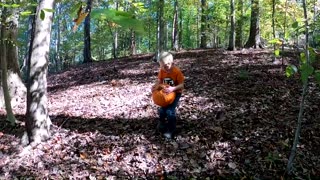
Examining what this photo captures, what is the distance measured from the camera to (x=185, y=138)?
17.8ft

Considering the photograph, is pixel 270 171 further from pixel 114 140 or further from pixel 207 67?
pixel 207 67

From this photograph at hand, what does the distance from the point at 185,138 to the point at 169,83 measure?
976 millimetres

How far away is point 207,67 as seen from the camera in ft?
34.6

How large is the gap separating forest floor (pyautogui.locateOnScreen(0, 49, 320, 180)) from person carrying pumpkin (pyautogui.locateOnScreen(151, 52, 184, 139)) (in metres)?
0.23

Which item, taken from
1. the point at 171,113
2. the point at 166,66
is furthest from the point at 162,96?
the point at 166,66

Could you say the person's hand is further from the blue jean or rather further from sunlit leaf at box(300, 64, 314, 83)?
sunlit leaf at box(300, 64, 314, 83)

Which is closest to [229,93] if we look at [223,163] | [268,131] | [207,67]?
[268,131]

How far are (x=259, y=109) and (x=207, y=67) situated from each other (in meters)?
4.39

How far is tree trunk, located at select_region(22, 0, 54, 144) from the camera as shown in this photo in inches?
209

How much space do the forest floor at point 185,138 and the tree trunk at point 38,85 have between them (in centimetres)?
23

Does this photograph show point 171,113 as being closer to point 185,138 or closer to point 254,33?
point 185,138

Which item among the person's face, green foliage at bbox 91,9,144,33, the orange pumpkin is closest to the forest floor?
the orange pumpkin

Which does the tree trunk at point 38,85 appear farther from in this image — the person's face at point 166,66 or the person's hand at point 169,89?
the person's hand at point 169,89

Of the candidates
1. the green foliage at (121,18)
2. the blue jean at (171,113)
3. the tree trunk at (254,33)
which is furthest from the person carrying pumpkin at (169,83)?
the tree trunk at (254,33)
